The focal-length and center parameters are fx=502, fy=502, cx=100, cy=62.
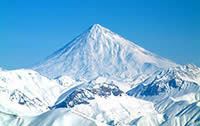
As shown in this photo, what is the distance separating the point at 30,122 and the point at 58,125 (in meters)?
6.63

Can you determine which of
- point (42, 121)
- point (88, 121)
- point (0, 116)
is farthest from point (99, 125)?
point (0, 116)

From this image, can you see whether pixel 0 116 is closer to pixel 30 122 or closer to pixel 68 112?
pixel 30 122

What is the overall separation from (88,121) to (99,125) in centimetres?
408

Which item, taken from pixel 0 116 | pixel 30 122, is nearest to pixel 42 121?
pixel 30 122

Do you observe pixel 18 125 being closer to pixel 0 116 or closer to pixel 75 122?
pixel 0 116

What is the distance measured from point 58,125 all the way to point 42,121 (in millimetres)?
4157

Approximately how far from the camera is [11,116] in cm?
11281

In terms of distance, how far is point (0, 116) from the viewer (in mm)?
111000

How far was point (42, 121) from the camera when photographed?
116250mm

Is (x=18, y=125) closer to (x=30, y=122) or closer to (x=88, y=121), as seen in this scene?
(x=30, y=122)

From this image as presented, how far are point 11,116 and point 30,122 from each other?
5144mm

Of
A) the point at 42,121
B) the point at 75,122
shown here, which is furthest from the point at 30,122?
the point at 75,122

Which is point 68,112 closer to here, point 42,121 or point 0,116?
point 42,121

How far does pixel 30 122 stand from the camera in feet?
380
